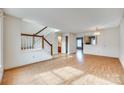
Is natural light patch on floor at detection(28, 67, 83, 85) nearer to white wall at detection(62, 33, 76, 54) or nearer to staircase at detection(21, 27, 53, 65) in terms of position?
staircase at detection(21, 27, 53, 65)

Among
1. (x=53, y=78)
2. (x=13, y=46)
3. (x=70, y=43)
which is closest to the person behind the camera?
(x=53, y=78)

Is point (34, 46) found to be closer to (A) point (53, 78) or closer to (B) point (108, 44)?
(A) point (53, 78)

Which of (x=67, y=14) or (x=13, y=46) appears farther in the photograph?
(x=13, y=46)

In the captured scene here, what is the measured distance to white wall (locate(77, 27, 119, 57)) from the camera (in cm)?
675

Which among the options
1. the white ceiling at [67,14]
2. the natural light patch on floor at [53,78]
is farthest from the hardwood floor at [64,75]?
the white ceiling at [67,14]

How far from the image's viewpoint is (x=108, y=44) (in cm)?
723

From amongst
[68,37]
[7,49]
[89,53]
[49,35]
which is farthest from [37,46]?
[89,53]

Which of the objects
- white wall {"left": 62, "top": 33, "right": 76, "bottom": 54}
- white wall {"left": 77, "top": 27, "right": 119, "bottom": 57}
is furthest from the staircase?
white wall {"left": 77, "top": 27, "right": 119, "bottom": 57}

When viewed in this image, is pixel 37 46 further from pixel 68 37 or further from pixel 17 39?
pixel 68 37

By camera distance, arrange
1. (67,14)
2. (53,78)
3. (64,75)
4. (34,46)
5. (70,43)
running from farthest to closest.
A: 1. (70,43)
2. (34,46)
3. (67,14)
4. (64,75)
5. (53,78)

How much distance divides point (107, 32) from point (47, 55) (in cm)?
530

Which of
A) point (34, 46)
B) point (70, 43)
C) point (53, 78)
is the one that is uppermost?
point (70, 43)

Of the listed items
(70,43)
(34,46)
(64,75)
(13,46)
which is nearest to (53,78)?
(64,75)

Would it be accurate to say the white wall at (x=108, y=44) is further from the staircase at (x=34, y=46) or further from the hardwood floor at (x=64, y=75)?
the staircase at (x=34, y=46)
